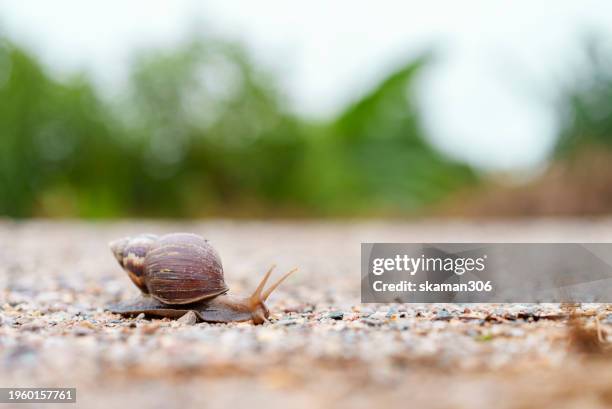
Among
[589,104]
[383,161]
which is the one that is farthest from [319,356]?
[383,161]

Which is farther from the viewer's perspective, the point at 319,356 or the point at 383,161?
the point at 383,161

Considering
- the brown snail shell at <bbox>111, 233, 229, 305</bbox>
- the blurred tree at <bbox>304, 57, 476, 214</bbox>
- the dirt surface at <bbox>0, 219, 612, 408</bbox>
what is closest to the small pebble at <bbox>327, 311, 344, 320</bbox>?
the dirt surface at <bbox>0, 219, 612, 408</bbox>

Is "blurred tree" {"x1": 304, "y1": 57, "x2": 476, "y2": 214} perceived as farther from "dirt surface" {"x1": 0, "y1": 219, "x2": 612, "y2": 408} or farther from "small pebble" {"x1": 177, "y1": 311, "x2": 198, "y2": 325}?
"small pebble" {"x1": 177, "y1": 311, "x2": 198, "y2": 325}

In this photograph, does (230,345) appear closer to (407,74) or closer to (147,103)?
(147,103)

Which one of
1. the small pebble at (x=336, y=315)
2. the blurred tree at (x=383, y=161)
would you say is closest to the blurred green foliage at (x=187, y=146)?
the blurred tree at (x=383, y=161)

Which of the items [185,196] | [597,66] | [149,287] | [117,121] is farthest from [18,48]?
[149,287]

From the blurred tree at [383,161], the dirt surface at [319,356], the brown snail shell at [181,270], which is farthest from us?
the blurred tree at [383,161]

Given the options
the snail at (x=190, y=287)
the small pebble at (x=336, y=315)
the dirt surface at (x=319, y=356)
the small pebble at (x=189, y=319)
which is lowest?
the dirt surface at (x=319, y=356)

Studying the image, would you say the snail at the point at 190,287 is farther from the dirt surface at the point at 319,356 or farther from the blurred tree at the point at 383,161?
the blurred tree at the point at 383,161

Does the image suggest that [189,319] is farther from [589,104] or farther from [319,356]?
[589,104]
